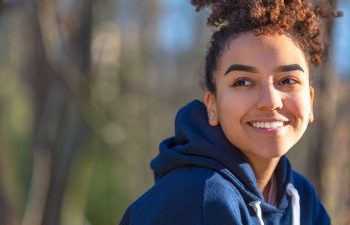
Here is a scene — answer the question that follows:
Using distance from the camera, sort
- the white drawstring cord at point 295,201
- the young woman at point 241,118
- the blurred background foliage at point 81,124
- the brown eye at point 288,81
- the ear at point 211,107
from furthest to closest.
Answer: the blurred background foliage at point 81,124
the white drawstring cord at point 295,201
the ear at point 211,107
the brown eye at point 288,81
the young woman at point 241,118

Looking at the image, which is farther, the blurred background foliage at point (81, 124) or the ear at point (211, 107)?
the blurred background foliage at point (81, 124)

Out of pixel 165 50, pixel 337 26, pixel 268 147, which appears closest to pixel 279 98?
pixel 268 147

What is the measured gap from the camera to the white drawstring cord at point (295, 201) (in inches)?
122

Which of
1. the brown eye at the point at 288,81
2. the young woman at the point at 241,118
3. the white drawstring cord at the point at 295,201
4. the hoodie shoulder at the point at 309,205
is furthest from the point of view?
the hoodie shoulder at the point at 309,205

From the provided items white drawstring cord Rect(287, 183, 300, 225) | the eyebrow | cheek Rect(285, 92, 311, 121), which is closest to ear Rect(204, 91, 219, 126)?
the eyebrow

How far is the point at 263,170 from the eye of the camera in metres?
3.06

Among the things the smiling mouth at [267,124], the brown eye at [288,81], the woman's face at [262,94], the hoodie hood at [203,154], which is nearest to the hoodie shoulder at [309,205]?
the hoodie hood at [203,154]

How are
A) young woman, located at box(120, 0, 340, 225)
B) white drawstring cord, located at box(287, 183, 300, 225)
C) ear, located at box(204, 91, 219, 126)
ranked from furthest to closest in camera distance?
1. white drawstring cord, located at box(287, 183, 300, 225)
2. ear, located at box(204, 91, 219, 126)
3. young woman, located at box(120, 0, 340, 225)

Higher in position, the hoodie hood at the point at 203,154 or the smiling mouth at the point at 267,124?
the smiling mouth at the point at 267,124

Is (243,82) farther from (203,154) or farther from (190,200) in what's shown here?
(190,200)

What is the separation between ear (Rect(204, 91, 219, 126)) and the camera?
2.98m

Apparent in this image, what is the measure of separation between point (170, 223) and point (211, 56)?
0.72 meters

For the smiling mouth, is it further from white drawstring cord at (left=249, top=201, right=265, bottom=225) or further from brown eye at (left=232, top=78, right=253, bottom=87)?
white drawstring cord at (left=249, top=201, right=265, bottom=225)

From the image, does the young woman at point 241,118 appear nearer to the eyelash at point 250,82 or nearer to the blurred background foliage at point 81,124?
the eyelash at point 250,82
